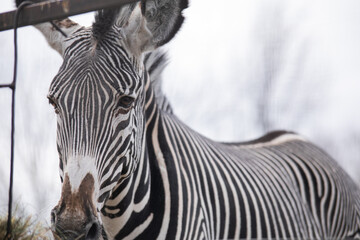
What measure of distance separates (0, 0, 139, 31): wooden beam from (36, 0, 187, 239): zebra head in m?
0.34

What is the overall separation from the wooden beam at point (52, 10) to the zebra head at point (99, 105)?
1.11ft

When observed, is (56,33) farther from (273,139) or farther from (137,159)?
(273,139)

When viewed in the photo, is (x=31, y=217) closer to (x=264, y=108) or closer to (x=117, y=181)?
(x=117, y=181)

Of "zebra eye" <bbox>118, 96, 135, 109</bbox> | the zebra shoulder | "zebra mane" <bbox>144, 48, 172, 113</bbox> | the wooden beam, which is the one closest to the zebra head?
"zebra eye" <bbox>118, 96, 135, 109</bbox>

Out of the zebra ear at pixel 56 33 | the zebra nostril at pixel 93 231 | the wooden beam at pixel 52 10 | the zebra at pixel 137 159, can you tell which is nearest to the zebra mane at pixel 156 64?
the zebra at pixel 137 159

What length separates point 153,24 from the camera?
3125 mm

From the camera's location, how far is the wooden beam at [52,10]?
2453 millimetres

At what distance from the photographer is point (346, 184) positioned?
5.14m

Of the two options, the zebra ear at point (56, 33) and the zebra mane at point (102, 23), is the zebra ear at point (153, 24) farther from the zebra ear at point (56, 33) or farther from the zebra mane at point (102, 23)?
the zebra ear at point (56, 33)

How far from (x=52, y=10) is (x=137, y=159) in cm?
96

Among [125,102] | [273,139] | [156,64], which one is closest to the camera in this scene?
[125,102]

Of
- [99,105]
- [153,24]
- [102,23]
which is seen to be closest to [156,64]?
[153,24]

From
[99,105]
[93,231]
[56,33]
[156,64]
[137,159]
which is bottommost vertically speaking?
[93,231]

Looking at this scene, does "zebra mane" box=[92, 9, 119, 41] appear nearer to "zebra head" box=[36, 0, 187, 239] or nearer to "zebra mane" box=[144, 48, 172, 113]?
"zebra head" box=[36, 0, 187, 239]
